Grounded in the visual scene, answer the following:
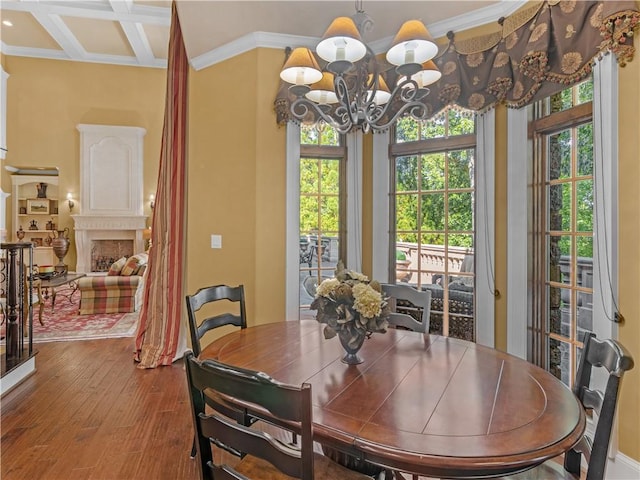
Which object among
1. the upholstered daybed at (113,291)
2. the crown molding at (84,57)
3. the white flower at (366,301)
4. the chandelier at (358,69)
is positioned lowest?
the upholstered daybed at (113,291)

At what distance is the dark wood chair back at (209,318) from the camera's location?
201 cm

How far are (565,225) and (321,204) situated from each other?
6.32 ft

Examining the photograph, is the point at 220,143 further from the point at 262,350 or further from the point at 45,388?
the point at 45,388

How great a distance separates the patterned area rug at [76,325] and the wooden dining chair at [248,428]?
4.00m

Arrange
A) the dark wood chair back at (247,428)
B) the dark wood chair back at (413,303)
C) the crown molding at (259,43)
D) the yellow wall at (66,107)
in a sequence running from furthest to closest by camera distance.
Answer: the yellow wall at (66,107) → the crown molding at (259,43) → the dark wood chair back at (413,303) → the dark wood chair back at (247,428)

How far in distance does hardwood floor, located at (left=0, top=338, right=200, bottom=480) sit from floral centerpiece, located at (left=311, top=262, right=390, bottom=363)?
4.04 feet

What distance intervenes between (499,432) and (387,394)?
1.21 feet

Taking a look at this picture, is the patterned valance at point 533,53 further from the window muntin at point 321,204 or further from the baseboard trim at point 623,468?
the baseboard trim at point 623,468

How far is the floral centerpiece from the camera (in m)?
1.48

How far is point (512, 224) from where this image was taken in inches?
104

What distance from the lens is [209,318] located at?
7.16 feet

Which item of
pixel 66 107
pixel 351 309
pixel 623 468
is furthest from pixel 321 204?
pixel 66 107

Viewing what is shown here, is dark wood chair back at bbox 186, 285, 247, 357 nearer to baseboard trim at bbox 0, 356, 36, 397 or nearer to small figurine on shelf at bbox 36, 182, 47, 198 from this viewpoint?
baseboard trim at bbox 0, 356, 36, 397

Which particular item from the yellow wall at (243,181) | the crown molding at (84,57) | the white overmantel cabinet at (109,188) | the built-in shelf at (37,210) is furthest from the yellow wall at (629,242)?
the built-in shelf at (37,210)
